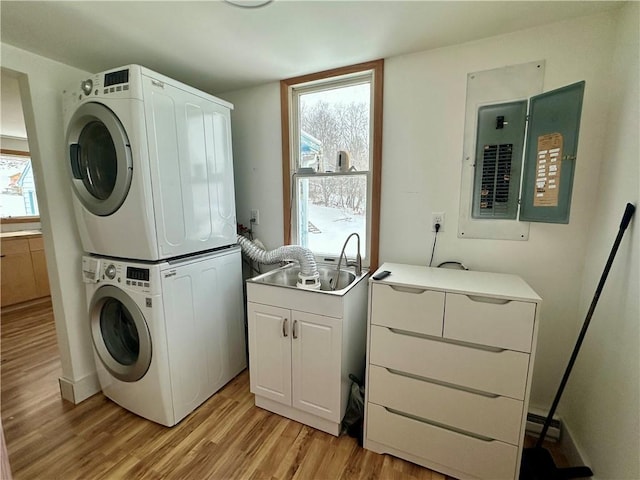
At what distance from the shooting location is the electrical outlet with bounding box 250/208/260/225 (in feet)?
7.65

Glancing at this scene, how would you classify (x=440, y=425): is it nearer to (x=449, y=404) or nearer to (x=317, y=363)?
(x=449, y=404)

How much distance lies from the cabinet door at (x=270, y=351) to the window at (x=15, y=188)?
3.96 metres

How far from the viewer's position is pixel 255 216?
2342mm

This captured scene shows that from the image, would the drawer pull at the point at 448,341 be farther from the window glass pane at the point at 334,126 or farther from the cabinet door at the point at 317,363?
the window glass pane at the point at 334,126

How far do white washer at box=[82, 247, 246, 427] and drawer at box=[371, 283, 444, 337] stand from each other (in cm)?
109

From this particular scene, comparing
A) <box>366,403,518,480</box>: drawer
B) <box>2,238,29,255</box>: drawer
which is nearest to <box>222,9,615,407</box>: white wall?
<box>366,403,518,480</box>: drawer

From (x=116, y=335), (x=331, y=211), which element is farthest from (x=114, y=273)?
(x=331, y=211)

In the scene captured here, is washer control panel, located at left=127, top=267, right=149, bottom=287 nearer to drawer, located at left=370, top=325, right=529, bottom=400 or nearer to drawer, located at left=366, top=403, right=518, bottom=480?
drawer, located at left=370, top=325, right=529, bottom=400

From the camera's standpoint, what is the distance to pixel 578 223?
4.82 feet

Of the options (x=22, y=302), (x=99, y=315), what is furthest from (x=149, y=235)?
(x=22, y=302)

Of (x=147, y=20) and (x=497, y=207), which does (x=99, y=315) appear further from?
(x=497, y=207)

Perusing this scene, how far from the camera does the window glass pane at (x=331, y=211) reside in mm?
2018

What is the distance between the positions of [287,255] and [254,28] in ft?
4.20

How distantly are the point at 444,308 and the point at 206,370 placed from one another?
1.55 meters
